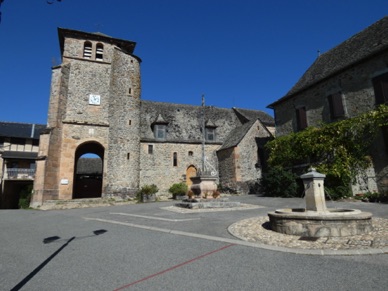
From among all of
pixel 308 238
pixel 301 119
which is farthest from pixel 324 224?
pixel 301 119

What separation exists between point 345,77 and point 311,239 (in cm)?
1290

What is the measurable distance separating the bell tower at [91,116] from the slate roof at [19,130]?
1333cm

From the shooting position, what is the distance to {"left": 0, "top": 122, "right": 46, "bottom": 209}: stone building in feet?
86.6

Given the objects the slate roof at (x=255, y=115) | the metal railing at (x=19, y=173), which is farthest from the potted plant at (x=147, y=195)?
the metal railing at (x=19, y=173)

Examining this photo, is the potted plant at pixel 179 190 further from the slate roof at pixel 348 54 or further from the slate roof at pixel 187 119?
the slate roof at pixel 348 54

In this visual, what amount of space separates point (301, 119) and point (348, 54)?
16.4 feet

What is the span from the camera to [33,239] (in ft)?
20.5

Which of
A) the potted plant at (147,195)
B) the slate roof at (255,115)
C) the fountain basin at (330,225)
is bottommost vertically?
the fountain basin at (330,225)

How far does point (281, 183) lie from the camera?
16.0 meters

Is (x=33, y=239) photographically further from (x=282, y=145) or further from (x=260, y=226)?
(x=282, y=145)

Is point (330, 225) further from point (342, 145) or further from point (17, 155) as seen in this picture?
point (17, 155)

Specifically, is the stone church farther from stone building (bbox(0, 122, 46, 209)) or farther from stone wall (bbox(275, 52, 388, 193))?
stone building (bbox(0, 122, 46, 209))

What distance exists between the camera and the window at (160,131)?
22828mm

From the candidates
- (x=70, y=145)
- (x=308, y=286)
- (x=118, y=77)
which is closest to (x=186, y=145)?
(x=118, y=77)
